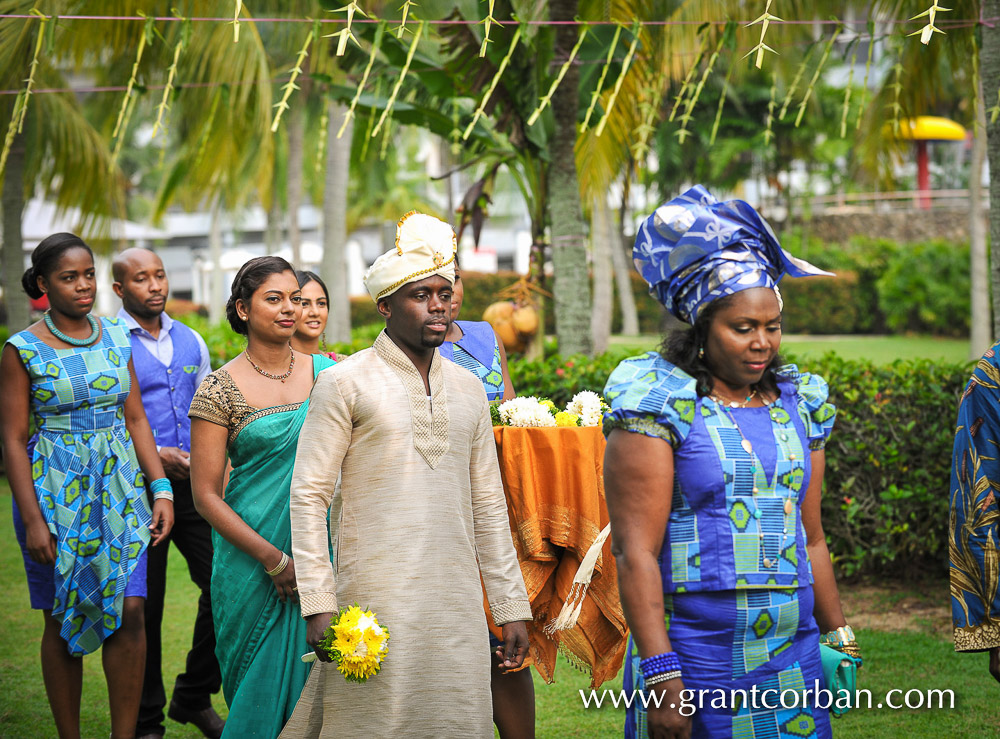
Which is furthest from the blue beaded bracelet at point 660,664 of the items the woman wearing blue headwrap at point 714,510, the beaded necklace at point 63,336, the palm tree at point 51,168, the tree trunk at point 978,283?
the tree trunk at point 978,283

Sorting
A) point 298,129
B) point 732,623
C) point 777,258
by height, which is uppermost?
point 298,129

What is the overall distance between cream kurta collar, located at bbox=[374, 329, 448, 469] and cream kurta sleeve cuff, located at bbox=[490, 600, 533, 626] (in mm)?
534

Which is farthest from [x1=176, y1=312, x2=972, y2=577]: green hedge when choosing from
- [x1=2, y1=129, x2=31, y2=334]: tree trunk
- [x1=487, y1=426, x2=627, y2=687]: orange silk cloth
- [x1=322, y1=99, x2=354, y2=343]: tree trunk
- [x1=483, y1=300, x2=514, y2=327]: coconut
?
[x1=2, y1=129, x2=31, y2=334]: tree trunk

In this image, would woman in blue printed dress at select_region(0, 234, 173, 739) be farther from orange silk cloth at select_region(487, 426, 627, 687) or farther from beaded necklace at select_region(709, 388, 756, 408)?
beaded necklace at select_region(709, 388, 756, 408)

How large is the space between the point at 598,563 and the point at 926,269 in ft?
71.8

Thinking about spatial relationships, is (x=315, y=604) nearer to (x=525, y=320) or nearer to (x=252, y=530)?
(x=252, y=530)

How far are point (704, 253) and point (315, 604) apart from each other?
1541 millimetres

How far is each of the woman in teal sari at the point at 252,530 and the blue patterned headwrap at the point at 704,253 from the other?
1748 millimetres

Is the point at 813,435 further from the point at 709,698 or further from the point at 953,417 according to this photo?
the point at 953,417

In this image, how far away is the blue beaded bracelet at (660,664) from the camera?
8.34ft

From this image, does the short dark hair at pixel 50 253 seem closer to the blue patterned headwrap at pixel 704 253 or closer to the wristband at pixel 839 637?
the blue patterned headwrap at pixel 704 253

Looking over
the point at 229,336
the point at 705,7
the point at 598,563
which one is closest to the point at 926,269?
the point at 705,7

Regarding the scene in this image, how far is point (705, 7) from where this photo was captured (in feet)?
38.6

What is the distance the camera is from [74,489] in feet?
14.4
